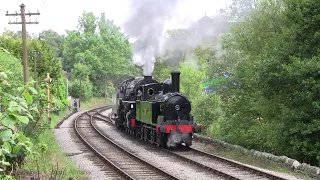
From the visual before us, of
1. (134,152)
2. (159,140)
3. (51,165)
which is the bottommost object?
(134,152)

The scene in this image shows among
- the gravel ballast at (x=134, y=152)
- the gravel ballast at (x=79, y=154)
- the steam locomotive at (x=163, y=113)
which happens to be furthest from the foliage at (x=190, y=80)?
the steam locomotive at (x=163, y=113)

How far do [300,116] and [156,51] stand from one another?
12.2 metres

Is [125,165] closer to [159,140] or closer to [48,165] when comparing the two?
[48,165]

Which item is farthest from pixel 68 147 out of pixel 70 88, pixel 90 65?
pixel 90 65

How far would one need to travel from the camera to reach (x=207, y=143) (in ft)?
72.7

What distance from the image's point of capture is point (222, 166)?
15180 mm

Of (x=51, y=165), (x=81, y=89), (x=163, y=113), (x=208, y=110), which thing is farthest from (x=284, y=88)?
(x=81, y=89)

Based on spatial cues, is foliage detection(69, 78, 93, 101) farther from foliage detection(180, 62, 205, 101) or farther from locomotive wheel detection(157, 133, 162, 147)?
locomotive wheel detection(157, 133, 162, 147)

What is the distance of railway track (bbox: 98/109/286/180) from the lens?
13.0 metres

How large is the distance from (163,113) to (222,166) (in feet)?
16.5

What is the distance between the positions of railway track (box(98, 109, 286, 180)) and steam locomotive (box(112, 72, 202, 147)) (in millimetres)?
807

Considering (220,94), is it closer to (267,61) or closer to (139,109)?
(139,109)

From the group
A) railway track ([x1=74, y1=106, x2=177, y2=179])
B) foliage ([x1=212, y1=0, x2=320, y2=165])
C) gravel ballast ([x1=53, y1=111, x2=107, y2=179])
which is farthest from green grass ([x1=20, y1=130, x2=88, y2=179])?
foliage ([x1=212, y1=0, x2=320, y2=165])

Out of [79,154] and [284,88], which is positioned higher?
[284,88]
